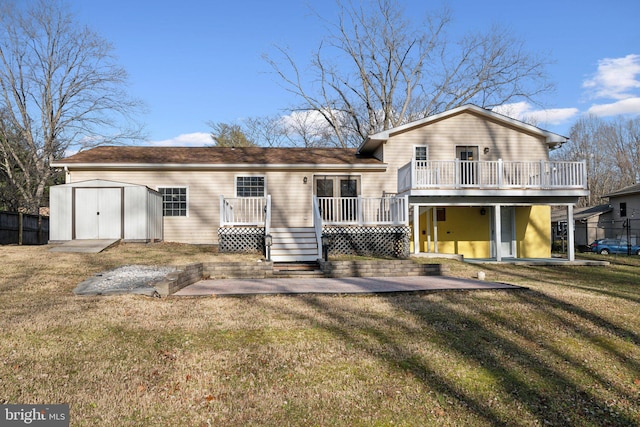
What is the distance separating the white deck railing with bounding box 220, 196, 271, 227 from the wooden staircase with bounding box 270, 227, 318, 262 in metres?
0.67

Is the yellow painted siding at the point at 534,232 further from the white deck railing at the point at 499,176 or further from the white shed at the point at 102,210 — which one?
the white shed at the point at 102,210

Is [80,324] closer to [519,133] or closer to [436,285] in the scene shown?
[436,285]

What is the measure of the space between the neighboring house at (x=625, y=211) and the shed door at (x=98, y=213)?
27.7 m

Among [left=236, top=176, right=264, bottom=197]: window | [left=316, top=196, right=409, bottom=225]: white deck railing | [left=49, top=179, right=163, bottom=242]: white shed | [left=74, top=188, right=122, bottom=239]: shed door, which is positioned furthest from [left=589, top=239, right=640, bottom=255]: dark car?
[left=74, top=188, right=122, bottom=239]: shed door

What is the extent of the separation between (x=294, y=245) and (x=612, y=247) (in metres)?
19.8

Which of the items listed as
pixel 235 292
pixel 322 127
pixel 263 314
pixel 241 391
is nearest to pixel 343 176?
pixel 235 292

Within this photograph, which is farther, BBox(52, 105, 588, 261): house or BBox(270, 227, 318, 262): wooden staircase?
BBox(52, 105, 588, 261): house

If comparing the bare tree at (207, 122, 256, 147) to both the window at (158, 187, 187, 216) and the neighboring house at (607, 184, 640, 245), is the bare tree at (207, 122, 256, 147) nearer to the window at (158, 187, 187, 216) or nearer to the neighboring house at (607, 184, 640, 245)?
the window at (158, 187, 187, 216)

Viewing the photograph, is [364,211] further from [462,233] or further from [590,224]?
[590,224]

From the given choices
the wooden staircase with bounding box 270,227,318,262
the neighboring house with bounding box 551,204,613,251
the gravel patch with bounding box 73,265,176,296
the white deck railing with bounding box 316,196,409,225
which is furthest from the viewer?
the neighboring house with bounding box 551,204,613,251

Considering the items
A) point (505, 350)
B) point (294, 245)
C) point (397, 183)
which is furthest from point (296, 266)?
point (505, 350)

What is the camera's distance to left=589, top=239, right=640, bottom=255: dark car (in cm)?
2279

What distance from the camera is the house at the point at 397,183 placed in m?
14.3

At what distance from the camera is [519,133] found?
1698 cm
